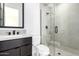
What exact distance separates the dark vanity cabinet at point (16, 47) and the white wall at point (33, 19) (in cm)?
17

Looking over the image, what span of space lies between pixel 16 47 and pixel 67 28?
1096 millimetres


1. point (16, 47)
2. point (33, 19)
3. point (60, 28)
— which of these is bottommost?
point (16, 47)

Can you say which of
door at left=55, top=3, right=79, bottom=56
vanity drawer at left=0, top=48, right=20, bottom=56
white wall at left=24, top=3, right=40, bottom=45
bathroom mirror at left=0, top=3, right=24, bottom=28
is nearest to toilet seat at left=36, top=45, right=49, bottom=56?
white wall at left=24, top=3, right=40, bottom=45

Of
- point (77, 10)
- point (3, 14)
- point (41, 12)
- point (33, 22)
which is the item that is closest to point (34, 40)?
point (33, 22)

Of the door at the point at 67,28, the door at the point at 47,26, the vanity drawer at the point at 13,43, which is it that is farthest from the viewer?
the door at the point at 47,26

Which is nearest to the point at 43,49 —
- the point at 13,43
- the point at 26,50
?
the point at 26,50

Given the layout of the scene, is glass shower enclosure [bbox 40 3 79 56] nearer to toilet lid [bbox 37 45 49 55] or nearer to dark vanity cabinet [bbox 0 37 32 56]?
toilet lid [bbox 37 45 49 55]

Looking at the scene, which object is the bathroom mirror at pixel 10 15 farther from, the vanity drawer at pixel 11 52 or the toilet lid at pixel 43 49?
the toilet lid at pixel 43 49

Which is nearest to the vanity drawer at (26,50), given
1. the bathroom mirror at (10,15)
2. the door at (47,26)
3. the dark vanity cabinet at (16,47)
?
the dark vanity cabinet at (16,47)

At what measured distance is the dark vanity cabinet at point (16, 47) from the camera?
1.60 meters

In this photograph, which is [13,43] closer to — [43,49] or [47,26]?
[43,49]

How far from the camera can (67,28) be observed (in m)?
2.14

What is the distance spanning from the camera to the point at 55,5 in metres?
2.13

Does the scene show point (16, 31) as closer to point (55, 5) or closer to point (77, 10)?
point (55, 5)
